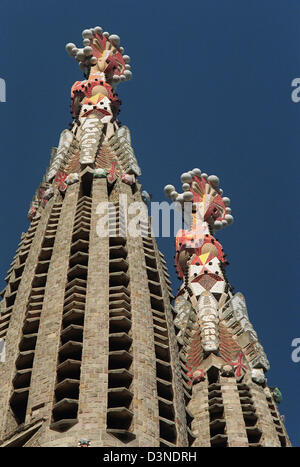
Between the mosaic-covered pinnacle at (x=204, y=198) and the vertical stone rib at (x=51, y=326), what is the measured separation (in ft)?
64.7

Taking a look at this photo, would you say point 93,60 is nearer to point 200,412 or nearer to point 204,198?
point 204,198

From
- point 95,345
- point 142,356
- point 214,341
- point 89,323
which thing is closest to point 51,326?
point 89,323

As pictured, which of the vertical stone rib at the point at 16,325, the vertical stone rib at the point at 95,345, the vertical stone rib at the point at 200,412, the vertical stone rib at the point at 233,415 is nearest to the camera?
the vertical stone rib at the point at 95,345

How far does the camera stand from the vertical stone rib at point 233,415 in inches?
2318

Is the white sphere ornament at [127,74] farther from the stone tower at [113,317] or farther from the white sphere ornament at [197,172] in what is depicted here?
the white sphere ornament at [197,172]

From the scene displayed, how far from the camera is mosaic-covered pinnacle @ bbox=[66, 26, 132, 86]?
86375 mm

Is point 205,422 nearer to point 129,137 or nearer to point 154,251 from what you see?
point 154,251

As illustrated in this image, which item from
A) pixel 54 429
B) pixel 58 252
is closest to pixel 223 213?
pixel 58 252

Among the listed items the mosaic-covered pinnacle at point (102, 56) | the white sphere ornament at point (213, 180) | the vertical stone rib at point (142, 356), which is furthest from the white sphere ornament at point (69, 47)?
the vertical stone rib at point (142, 356)

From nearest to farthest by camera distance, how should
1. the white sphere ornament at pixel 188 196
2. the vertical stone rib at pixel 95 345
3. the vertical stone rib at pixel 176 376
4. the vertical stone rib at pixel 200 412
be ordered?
the vertical stone rib at pixel 95 345, the vertical stone rib at pixel 176 376, the vertical stone rib at pixel 200 412, the white sphere ornament at pixel 188 196

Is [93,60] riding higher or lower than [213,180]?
higher

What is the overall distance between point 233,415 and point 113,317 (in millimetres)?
14206

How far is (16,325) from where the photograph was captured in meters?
51.7

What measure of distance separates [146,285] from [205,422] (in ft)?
35.0
